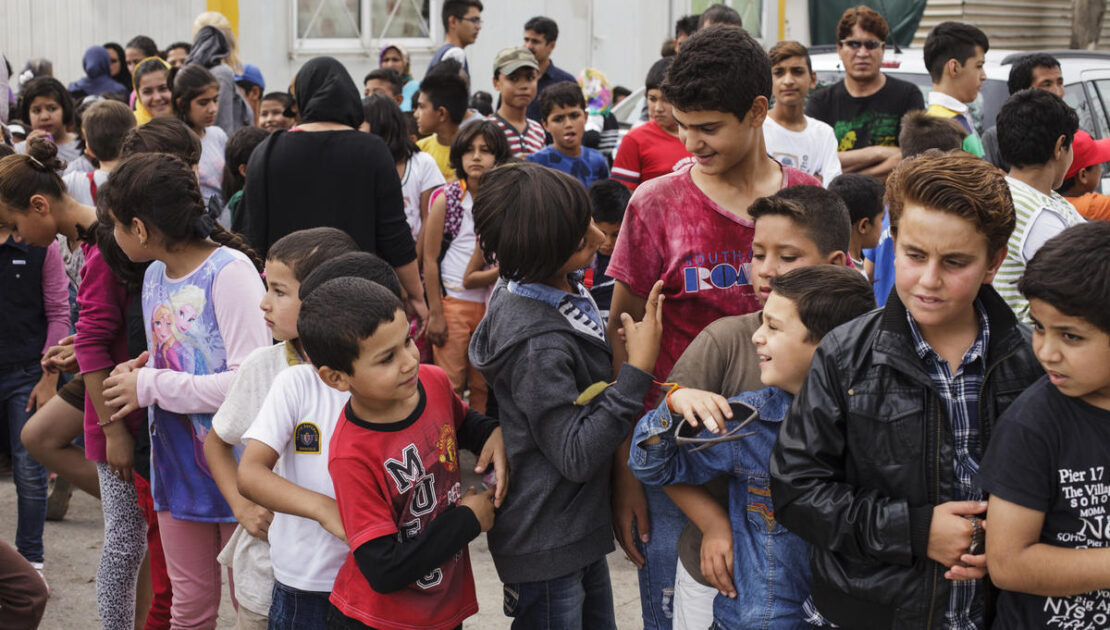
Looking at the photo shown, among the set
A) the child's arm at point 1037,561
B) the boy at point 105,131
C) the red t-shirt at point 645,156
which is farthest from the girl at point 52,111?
the child's arm at point 1037,561

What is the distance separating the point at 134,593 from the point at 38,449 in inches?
31.6

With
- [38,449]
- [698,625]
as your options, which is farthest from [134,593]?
[698,625]

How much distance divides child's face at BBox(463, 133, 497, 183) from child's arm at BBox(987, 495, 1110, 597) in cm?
414

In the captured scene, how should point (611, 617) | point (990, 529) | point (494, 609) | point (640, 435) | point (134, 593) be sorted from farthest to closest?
point (494, 609), point (134, 593), point (611, 617), point (640, 435), point (990, 529)

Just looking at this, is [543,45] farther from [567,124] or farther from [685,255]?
[685,255]

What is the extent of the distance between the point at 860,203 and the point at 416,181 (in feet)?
8.49

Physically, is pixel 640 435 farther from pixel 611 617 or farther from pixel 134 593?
pixel 134 593

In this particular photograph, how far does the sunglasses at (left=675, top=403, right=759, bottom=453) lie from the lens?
7.78 feet

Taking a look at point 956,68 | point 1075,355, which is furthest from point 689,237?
point 956,68

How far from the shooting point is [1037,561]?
203cm

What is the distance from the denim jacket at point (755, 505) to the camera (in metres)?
2.53

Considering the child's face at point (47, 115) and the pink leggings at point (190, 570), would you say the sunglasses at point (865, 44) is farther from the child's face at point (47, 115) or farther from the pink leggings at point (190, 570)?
the child's face at point (47, 115)

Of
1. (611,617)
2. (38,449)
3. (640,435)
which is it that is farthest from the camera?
(38,449)

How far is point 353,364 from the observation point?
2539mm
